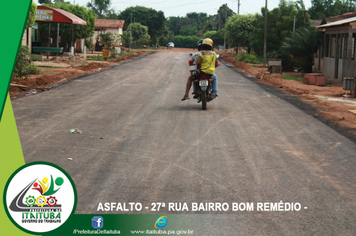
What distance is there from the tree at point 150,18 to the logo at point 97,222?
9997 cm

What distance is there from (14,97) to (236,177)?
969cm

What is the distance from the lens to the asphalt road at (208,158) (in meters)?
5.15

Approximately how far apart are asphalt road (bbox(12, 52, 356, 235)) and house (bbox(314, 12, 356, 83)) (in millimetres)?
11428

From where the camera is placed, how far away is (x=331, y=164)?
722 centimetres

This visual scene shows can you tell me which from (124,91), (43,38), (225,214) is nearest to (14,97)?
(124,91)

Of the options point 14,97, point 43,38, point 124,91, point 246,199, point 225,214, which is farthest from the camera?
point 43,38

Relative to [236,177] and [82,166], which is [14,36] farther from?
[236,177]

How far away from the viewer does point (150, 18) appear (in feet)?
342

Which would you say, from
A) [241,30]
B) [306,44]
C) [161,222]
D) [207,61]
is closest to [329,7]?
[241,30]

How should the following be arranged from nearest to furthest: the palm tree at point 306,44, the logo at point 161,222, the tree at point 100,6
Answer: the logo at point 161,222
the palm tree at point 306,44
the tree at point 100,6

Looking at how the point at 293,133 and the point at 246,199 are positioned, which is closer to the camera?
the point at 246,199

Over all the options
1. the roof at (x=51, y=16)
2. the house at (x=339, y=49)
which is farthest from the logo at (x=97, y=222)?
the roof at (x=51, y=16)

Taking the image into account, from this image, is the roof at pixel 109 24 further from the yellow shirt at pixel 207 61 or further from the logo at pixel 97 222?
the logo at pixel 97 222

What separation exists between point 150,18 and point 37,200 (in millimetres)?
102374
